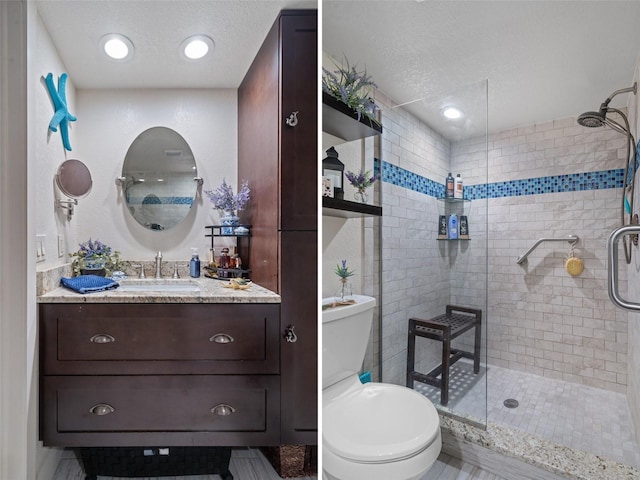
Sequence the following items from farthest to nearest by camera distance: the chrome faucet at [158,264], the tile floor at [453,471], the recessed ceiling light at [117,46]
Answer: the chrome faucet at [158,264], the recessed ceiling light at [117,46], the tile floor at [453,471]

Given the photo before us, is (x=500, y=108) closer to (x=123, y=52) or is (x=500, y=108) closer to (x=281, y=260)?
(x=281, y=260)

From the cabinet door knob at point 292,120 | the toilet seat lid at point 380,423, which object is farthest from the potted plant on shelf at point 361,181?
the cabinet door knob at point 292,120

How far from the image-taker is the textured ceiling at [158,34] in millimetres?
1177

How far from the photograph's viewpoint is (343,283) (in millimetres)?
469

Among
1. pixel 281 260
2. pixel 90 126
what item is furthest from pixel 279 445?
pixel 90 126

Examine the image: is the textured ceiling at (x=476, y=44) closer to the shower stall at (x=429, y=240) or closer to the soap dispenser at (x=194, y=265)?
the shower stall at (x=429, y=240)

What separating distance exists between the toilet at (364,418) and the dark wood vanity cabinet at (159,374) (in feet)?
2.06

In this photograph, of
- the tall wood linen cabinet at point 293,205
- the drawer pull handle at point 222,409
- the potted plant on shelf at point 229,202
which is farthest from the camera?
the potted plant on shelf at point 229,202

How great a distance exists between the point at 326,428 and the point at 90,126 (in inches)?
60.5

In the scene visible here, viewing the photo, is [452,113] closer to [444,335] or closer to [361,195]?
[361,195]

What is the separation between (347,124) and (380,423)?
392 millimetres

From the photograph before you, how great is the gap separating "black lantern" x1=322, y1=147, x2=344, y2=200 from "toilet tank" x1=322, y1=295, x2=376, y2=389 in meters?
0.14

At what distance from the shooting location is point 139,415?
3.72ft

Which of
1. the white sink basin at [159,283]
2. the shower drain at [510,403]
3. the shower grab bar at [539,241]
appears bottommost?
the shower drain at [510,403]
